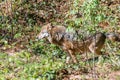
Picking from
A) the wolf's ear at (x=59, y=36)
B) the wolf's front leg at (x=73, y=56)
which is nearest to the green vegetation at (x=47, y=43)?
the wolf's front leg at (x=73, y=56)

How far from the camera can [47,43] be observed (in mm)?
12289

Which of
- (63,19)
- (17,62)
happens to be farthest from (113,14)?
(17,62)

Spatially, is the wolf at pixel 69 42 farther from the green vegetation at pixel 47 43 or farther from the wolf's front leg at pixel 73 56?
the green vegetation at pixel 47 43

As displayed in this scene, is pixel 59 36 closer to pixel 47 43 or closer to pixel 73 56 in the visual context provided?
pixel 73 56

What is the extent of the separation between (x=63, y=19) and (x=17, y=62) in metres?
5.31

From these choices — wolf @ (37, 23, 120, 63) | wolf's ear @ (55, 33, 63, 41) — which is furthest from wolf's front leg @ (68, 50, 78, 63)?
wolf's ear @ (55, 33, 63, 41)

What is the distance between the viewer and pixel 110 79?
358 inches

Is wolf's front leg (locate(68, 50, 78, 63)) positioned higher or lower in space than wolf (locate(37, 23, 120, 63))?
lower

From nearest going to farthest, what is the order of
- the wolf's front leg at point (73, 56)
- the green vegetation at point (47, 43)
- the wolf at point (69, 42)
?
1. the green vegetation at point (47, 43)
2. the wolf at point (69, 42)
3. the wolf's front leg at point (73, 56)

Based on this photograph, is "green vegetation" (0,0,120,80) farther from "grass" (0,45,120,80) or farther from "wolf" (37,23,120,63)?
"wolf" (37,23,120,63)

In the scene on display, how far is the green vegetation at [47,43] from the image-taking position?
931 centimetres

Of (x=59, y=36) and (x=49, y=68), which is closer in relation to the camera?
(x=49, y=68)

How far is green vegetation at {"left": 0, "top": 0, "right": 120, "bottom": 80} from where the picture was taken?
9312mm

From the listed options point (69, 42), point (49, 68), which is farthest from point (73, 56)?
point (49, 68)
